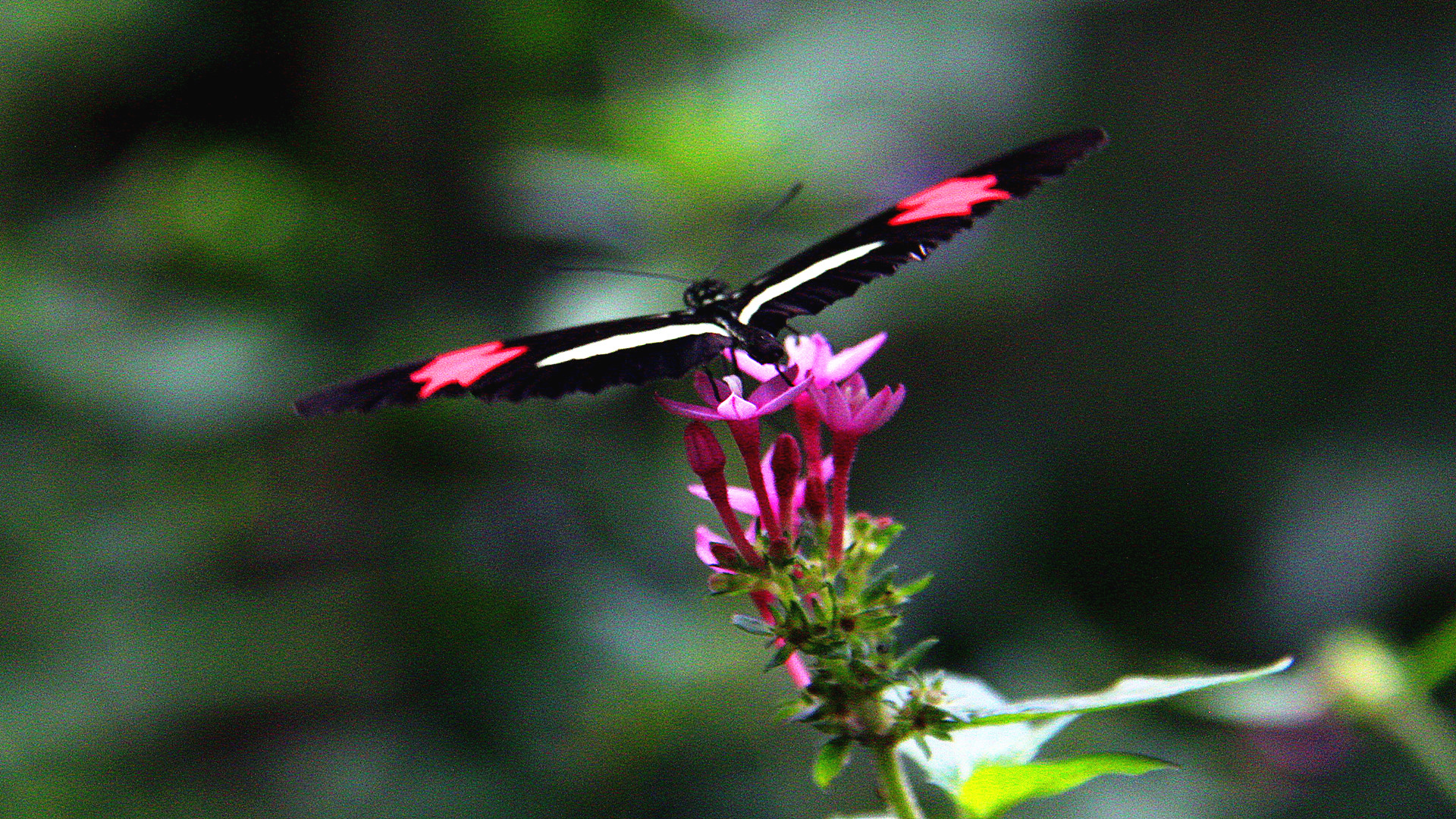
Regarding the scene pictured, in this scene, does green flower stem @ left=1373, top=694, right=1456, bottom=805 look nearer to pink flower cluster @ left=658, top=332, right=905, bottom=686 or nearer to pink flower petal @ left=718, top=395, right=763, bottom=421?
pink flower cluster @ left=658, top=332, right=905, bottom=686

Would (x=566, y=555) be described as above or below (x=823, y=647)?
above

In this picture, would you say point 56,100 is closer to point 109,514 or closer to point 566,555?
point 109,514

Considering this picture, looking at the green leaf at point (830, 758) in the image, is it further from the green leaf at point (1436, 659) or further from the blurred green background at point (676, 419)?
the blurred green background at point (676, 419)

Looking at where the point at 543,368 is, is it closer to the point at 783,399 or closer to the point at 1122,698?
the point at 783,399

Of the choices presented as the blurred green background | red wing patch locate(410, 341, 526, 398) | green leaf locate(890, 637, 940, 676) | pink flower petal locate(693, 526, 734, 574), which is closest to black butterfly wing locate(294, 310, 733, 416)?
red wing patch locate(410, 341, 526, 398)

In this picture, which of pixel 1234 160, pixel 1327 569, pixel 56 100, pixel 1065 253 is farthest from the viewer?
pixel 56 100

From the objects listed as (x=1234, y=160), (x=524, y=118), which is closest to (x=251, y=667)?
(x=524, y=118)

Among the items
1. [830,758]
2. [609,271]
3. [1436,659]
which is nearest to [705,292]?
[609,271]
